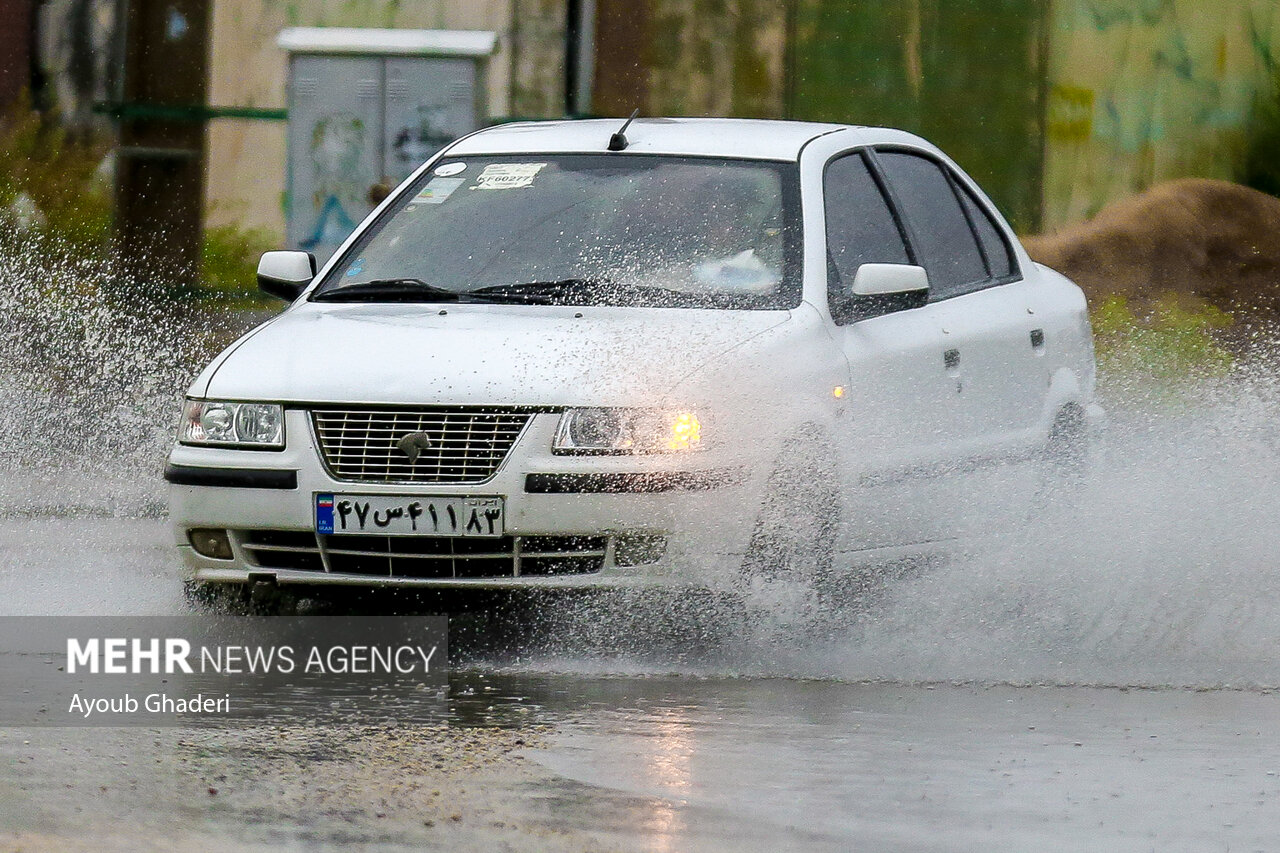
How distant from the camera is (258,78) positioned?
53.2 ft

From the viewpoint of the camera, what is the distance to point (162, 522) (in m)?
9.86

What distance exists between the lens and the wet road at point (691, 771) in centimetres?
463

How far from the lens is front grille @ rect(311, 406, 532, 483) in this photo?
257 inches

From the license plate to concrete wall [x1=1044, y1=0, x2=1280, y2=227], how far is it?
10.2m

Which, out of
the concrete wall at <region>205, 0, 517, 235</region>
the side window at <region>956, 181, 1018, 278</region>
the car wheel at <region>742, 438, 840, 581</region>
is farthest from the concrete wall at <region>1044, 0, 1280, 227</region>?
the car wheel at <region>742, 438, 840, 581</region>

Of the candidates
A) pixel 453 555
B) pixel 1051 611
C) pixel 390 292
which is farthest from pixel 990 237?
pixel 453 555

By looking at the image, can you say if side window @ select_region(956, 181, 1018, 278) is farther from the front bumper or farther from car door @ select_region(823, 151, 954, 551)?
the front bumper

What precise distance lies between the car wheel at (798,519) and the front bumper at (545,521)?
0.08 metres

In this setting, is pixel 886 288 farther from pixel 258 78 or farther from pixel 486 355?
pixel 258 78

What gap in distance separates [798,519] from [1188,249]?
32.5 ft

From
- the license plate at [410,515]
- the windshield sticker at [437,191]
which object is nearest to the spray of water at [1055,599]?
the license plate at [410,515]

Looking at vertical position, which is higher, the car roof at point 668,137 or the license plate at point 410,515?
the car roof at point 668,137

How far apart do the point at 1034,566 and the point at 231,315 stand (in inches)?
366

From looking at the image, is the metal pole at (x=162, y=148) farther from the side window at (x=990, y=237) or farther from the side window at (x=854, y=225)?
the side window at (x=854, y=225)
